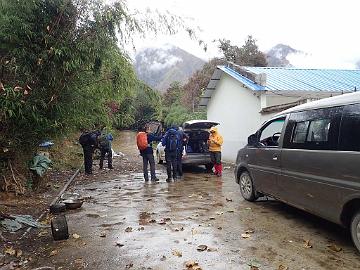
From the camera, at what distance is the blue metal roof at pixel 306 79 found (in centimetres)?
1455

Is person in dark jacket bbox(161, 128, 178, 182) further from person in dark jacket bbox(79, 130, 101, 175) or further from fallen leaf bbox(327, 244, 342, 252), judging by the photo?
fallen leaf bbox(327, 244, 342, 252)

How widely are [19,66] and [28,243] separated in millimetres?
3735

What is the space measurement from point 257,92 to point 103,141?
648 cm

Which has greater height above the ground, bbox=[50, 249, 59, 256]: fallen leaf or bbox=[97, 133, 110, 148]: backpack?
bbox=[97, 133, 110, 148]: backpack

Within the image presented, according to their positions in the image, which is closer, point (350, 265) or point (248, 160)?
point (350, 265)

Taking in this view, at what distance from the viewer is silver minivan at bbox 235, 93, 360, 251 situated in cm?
470

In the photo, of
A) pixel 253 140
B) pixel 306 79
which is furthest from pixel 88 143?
pixel 306 79

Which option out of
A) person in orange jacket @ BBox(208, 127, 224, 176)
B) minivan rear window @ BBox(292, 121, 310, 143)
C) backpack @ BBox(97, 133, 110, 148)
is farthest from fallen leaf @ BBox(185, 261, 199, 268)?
backpack @ BBox(97, 133, 110, 148)

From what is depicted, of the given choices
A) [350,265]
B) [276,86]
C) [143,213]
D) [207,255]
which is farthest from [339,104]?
[276,86]

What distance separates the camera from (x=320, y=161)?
523cm

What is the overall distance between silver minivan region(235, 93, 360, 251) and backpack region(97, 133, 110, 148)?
8.90m

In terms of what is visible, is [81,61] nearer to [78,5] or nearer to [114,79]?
[78,5]

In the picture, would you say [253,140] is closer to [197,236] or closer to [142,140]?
[197,236]

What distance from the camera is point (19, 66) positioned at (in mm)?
7461
